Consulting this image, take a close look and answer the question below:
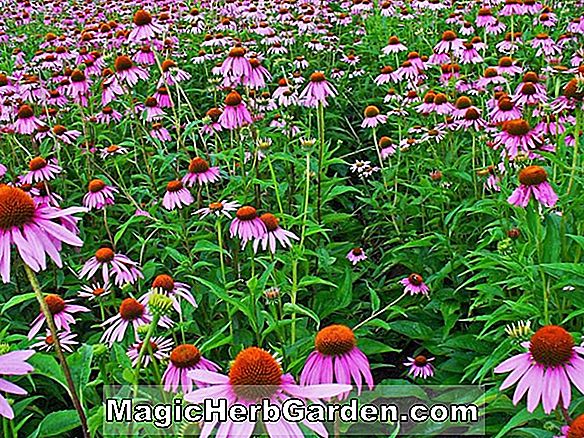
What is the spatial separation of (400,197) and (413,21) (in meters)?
3.07

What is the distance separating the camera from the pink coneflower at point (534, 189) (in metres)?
1.96

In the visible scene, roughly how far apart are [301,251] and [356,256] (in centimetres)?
64

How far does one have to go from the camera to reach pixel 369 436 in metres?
2.06

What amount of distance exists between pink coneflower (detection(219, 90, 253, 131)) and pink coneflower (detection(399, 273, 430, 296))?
3.01 ft

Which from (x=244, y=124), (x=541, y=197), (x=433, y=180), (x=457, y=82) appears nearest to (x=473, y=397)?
(x=541, y=197)

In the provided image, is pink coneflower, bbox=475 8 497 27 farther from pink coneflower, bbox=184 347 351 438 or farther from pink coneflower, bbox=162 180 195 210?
pink coneflower, bbox=184 347 351 438

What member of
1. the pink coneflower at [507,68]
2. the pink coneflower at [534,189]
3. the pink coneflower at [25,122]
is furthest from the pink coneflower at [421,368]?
the pink coneflower at [25,122]

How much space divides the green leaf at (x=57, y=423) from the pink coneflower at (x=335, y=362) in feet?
2.37

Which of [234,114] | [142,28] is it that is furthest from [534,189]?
[142,28]

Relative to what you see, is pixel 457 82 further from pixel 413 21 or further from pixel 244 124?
pixel 413 21

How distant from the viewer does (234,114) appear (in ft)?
9.55

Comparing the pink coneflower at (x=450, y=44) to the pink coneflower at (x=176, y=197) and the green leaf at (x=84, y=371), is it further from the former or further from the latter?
the green leaf at (x=84, y=371)

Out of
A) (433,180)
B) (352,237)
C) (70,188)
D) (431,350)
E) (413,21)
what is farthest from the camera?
(413,21)

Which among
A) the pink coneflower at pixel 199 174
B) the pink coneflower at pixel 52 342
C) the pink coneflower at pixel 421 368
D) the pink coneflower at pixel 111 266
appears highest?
→ the pink coneflower at pixel 199 174
